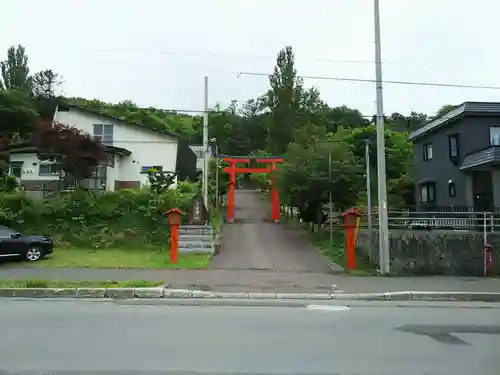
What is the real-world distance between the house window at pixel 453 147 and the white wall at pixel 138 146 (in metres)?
19.0

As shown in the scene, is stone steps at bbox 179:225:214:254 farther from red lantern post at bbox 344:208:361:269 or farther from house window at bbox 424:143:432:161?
house window at bbox 424:143:432:161

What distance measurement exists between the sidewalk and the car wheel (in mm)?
1989

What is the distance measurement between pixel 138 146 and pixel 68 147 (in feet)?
32.0

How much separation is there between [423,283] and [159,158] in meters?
25.3

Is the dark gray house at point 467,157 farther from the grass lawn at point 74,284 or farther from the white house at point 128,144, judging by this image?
the grass lawn at point 74,284

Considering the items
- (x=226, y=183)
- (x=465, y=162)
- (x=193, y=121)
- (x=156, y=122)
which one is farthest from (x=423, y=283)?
(x=193, y=121)

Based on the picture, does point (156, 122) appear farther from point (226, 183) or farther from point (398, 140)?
point (398, 140)

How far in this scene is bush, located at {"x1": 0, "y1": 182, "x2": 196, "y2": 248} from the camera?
23.6m

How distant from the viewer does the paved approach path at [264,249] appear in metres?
18.5

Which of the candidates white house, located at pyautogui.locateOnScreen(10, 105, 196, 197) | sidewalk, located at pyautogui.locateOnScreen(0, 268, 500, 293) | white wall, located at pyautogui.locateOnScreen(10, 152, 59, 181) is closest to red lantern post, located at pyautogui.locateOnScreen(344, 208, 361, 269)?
sidewalk, located at pyautogui.locateOnScreen(0, 268, 500, 293)

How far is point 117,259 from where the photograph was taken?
63.6 ft

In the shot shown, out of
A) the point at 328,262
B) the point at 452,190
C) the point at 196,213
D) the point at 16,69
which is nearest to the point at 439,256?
the point at 328,262

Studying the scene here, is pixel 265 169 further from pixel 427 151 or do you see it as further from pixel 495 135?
pixel 495 135

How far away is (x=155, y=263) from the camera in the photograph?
1864 cm
